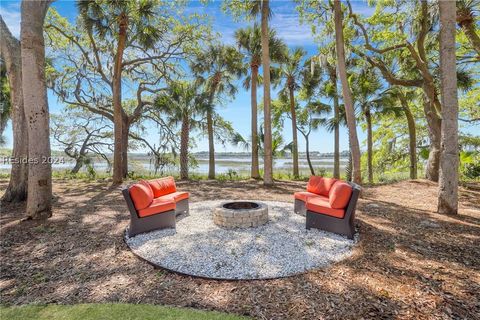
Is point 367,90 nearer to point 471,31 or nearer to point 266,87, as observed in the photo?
point 471,31

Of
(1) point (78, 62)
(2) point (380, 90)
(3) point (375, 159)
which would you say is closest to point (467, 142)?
(3) point (375, 159)

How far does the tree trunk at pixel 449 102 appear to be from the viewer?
510cm

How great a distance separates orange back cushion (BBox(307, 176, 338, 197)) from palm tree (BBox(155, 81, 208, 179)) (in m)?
7.81

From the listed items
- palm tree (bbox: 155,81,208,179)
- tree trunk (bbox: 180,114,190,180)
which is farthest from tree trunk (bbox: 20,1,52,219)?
tree trunk (bbox: 180,114,190,180)

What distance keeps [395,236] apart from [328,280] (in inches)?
82.2

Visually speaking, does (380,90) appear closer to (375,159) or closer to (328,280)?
(375,159)

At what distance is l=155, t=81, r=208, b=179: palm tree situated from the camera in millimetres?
12062

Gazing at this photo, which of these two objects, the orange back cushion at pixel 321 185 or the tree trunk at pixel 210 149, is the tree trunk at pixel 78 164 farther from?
the orange back cushion at pixel 321 185

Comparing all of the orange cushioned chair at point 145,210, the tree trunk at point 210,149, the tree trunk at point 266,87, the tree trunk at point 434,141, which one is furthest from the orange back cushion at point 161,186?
the tree trunk at point 434,141

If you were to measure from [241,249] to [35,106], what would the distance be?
4.76 m

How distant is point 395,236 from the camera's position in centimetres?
417

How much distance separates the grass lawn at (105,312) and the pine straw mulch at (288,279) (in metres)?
0.11

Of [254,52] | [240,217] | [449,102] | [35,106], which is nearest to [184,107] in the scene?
[254,52]

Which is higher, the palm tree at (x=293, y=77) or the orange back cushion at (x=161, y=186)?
the palm tree at (x=293, y=77)
